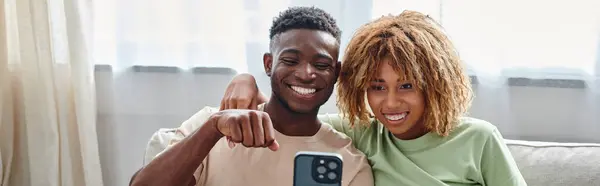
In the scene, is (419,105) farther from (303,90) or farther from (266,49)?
(266,49)

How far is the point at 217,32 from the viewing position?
1667 millimetres

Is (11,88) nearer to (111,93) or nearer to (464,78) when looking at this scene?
(111,93)

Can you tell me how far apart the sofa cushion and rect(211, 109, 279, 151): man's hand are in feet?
1.97

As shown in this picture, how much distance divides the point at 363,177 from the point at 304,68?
0.23 meters

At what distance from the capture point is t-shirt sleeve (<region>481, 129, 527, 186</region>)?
1.13 m

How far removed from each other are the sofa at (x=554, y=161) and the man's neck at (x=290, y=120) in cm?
25

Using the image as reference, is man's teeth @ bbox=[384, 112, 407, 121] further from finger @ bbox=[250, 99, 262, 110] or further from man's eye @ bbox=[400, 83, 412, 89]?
finger @ bbox=[250, 99, 262, 110]

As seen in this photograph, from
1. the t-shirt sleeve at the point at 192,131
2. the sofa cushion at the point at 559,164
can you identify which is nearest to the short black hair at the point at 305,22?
the t-shirt sleeve at the point at 192,131

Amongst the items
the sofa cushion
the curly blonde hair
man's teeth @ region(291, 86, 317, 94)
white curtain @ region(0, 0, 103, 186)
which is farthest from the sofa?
white curtain @ region(0, 0, 103, 186)

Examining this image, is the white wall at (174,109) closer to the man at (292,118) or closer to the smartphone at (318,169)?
the man at (292,118)

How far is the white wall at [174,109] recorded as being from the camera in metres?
1.60

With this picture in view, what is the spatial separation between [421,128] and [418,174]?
88mm

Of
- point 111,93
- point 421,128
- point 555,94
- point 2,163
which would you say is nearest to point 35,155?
point 2,163

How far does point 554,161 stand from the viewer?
1.31 m
